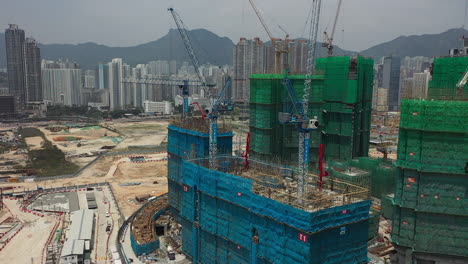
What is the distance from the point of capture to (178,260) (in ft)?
146

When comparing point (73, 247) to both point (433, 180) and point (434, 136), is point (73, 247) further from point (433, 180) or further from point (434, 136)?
point (434, 136)

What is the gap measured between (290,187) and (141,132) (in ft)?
429

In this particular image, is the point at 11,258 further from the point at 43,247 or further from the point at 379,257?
the point at 379,257

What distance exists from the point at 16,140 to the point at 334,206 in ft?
428

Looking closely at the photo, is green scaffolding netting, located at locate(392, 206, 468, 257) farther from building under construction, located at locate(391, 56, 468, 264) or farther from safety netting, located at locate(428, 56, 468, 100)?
safety netting, located at locate(428, 56, 468, 100)

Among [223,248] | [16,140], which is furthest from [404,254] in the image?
[16,140]

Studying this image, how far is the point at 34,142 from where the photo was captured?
12731cm

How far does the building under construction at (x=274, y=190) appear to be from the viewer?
28.9 meters

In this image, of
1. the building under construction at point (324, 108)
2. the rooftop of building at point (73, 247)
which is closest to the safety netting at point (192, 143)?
the building under construction at point (324, 108)

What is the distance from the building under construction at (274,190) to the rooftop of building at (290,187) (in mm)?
82

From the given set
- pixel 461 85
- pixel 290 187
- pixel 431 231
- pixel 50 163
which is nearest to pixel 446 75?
pixel 461 85

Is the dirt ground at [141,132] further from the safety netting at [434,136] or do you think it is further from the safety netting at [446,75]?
the safety netting at [434,136]

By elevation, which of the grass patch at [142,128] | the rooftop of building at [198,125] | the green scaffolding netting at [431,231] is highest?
the rooftop of building at [198,125]

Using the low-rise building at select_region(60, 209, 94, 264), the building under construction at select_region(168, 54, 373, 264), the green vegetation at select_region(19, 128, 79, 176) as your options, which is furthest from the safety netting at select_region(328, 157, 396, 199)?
the green vegetation at select_region(19, 128, 79, 176)
